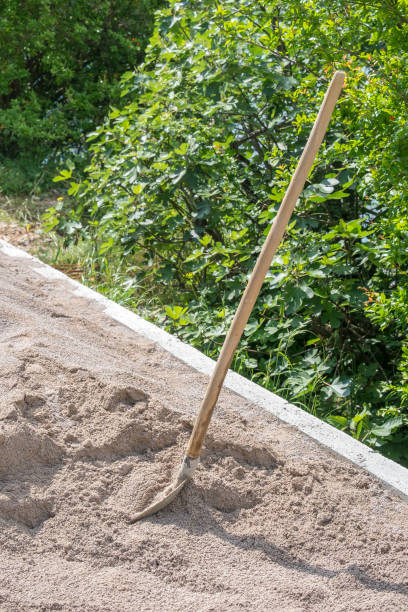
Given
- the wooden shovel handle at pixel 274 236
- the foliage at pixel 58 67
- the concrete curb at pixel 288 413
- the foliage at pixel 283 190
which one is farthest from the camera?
the foliage at pixel 58 67

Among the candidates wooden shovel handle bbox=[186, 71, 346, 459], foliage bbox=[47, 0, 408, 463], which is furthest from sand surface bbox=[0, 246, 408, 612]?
foliage bbox=[47, 0, 408, 463]

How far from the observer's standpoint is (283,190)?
125 inches

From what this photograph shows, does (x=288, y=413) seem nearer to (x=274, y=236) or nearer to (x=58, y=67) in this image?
(x=274, y=236)

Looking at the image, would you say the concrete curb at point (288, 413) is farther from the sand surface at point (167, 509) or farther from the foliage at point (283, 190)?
the foliage at point (283, 190)

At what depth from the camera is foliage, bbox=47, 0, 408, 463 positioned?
2.84 metres

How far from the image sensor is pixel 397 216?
8.96 feet

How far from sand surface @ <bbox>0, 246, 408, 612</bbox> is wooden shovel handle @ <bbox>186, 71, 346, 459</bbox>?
28 cm

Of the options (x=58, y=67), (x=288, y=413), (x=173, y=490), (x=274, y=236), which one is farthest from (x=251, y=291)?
(x=58, y=67)

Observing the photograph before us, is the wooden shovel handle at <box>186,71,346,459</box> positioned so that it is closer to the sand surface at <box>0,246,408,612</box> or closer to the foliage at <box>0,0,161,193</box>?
the sand surface at <box>0,246,408,612</box>

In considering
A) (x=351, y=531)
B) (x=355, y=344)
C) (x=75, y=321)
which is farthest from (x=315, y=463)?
(x=75, y=321)

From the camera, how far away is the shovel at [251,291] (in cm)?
195

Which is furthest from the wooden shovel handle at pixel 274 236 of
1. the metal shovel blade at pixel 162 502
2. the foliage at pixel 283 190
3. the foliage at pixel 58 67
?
the foliage at pixel 58 67

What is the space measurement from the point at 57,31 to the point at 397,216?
5592mm

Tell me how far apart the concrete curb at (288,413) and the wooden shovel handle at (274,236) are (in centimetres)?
65
